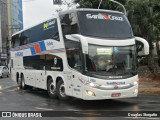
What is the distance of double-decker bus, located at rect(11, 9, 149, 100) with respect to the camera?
13.5m

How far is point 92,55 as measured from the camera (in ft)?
44.7

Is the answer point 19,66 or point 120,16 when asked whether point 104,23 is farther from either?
point 19,66

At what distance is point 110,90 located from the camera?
528 inches

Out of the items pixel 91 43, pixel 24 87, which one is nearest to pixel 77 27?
pixel 91 43


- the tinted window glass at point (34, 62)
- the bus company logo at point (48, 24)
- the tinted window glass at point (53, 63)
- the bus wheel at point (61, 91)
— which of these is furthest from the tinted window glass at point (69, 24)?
the tinted window glass at point (34, 62)

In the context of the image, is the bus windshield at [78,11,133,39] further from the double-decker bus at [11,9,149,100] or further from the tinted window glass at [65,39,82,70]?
the tinted window glass at [65,39,82,70]

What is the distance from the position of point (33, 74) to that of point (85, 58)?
7.15 meters

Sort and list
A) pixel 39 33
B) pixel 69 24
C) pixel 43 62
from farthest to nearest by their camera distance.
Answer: pixel 39 33 → pixel 43 62 → pixel 69 24

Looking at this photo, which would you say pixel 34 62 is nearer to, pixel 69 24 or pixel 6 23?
pixel 69 24

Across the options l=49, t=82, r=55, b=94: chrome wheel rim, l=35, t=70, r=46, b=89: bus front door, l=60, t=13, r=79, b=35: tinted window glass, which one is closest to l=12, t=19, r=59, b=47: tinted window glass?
l=60, t=13, r=79, b=35: tinted window glass

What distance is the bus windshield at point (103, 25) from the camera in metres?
14.1

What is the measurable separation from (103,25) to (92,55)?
1.55 metres

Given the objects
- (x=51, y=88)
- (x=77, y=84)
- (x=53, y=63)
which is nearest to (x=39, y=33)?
(x=53, y=63)

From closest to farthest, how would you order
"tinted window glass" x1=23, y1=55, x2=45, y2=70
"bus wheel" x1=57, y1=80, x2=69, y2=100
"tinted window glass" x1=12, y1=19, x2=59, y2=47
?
"bus wheel" x1=57, y1=80, x2=69, y2=100, "tinted window glass" x1=12, y1=19, x2=59, y2=47, "tinted window glass" x1=23, y1=55, x2=45, y2=70
